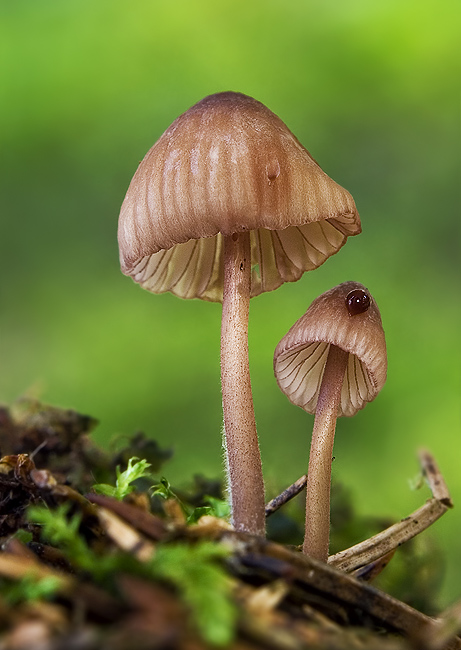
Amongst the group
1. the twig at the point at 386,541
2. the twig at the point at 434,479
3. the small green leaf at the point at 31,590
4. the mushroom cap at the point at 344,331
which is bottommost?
the small green leaf at the point at 31,590

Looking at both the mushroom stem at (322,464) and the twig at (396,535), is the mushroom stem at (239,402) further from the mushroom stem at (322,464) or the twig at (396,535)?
the twig at (396,535)

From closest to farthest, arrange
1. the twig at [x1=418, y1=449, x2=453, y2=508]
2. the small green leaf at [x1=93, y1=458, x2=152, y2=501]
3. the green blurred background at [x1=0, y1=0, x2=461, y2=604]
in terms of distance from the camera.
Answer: the small green leaf at [x1=93, y1=458, x2=152, y2=501] < the twig at [x1=418, y1=449, x2=453, y2=508] < the green blurred background at [x1=0, y1=0, x2=461, y2=604]

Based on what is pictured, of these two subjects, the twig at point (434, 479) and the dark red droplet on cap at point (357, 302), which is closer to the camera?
the dark red droplet on cap at point (357, 302)

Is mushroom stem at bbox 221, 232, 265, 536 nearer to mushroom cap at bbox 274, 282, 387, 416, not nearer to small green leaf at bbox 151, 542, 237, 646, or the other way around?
mushroom cap at bbox 274, 282, 387, 416

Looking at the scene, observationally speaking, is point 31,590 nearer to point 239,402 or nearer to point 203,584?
point 203,584

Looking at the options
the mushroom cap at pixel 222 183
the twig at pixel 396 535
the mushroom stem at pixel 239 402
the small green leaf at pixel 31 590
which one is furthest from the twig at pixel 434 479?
the small green leaf at pixel 31 590

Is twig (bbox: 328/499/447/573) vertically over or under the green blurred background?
under

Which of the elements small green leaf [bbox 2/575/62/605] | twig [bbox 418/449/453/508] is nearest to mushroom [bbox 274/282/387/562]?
twig [bbox 418/449/453/508]
